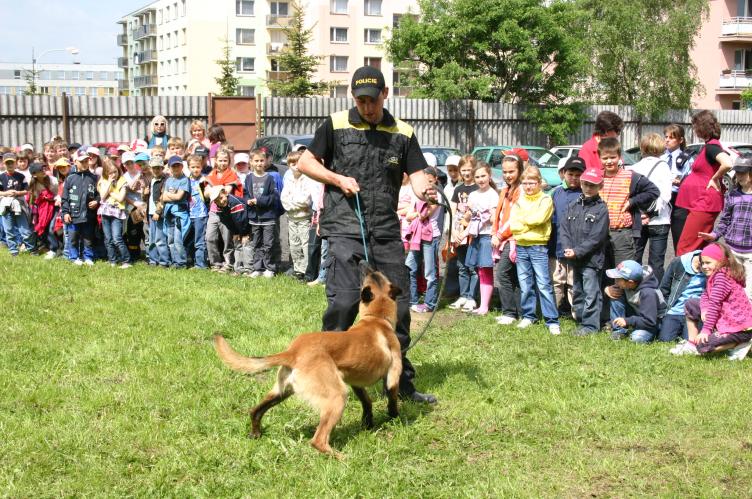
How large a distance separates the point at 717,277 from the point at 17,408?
246 inches

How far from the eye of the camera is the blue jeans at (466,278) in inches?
388

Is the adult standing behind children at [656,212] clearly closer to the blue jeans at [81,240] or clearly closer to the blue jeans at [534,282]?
the blue jeans at [534,282]

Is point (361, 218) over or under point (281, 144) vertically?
under

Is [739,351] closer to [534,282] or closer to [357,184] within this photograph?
[534,282]

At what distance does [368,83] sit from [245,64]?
237 ft

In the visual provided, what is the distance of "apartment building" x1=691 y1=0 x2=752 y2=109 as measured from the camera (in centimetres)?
5347

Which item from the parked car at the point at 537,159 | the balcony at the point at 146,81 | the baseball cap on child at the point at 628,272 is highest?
the balcony at the point at 146,81

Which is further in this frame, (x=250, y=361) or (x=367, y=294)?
(x=367, y=294)

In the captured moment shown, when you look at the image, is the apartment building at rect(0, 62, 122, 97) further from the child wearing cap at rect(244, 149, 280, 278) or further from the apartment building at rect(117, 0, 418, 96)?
the child wearing cap at rect(244, 149, 280, 278)

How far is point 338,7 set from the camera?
219 feet

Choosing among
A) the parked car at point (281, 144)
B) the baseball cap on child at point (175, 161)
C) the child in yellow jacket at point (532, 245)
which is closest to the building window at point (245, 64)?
the parked car at point (281, 144)

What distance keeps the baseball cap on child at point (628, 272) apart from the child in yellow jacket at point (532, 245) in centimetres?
71

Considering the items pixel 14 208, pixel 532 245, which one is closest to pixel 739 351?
pixel 532 245

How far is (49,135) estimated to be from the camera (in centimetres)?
2434
